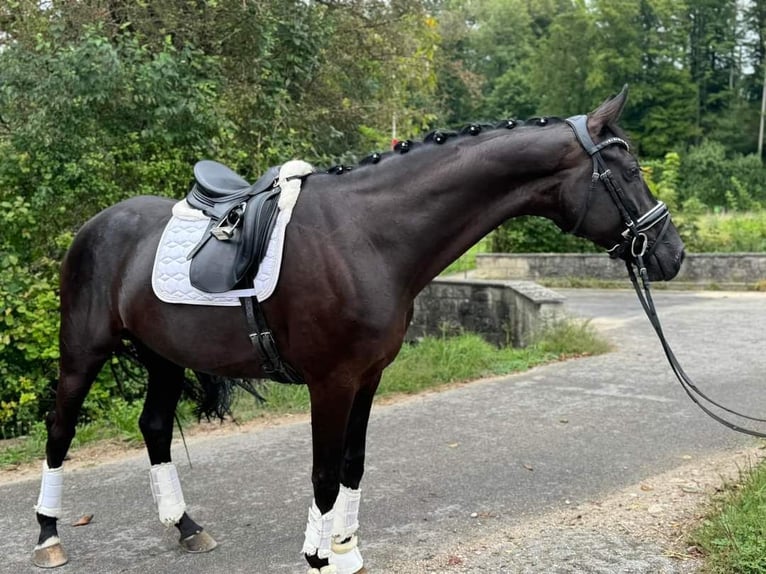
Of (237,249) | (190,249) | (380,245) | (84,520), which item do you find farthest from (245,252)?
(84,520)

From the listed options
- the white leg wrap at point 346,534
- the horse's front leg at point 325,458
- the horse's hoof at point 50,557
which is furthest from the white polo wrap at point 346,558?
the horse's hoof at point 50,557

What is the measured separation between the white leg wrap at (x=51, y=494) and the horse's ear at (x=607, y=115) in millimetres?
3116

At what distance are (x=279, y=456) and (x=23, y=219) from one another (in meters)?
3.13

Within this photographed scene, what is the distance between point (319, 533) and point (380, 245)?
1288 mm

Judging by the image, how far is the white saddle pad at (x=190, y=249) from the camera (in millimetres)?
2904

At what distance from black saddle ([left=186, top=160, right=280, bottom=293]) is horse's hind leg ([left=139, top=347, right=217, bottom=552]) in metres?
0.95

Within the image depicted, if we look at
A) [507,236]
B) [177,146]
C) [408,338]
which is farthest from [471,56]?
[177,146]

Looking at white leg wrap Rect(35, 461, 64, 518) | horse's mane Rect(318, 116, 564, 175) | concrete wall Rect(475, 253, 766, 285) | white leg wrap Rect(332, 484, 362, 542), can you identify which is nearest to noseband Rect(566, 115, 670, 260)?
horse's mane Rect(318, 116, 564, 175)

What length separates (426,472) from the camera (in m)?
4.55

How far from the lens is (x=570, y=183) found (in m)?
2.71

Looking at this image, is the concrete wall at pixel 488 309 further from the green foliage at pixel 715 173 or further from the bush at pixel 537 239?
the green foliage at pixel 715 173

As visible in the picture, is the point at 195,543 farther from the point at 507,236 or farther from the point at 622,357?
the point at 507,236

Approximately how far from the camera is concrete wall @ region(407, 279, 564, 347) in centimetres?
925

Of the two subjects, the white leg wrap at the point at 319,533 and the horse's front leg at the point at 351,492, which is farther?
the horse's front leg at the point at 351,492
